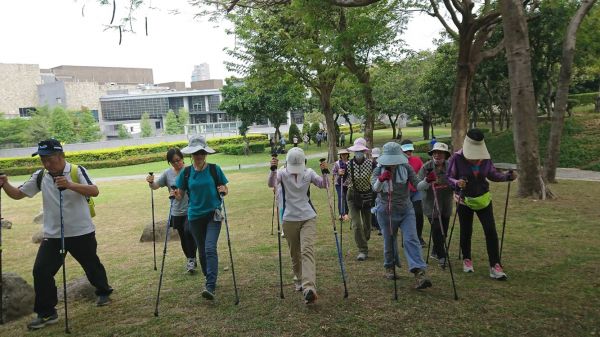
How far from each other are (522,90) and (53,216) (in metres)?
10.2

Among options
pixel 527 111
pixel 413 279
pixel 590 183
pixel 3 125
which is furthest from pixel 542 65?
pixel 3 125

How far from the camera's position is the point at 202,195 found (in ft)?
18.3

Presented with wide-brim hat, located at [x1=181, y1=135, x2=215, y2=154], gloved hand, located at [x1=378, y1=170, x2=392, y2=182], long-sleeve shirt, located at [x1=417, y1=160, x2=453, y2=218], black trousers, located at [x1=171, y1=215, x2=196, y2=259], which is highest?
wide-brim hat, located at [x1=181, y1=135, x2=215, y2=154]

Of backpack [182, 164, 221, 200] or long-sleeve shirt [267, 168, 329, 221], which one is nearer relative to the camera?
long-sleeve shirt [267, 168, 329, 221]

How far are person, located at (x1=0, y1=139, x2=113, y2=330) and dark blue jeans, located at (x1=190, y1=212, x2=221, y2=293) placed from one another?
120 centimetres

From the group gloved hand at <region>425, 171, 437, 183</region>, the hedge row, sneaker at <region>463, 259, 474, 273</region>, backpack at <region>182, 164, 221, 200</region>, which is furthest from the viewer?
the hedge row

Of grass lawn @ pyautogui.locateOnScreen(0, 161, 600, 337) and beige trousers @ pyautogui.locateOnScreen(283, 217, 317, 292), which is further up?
beige trousers @ pyautogui.locateOnScreen(283, 217, 317, 292)

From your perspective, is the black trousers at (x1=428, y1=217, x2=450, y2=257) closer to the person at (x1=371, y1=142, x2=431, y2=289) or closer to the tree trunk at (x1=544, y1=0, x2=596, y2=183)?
the person at (x1=371, y1=142, x2=431, y2=289)

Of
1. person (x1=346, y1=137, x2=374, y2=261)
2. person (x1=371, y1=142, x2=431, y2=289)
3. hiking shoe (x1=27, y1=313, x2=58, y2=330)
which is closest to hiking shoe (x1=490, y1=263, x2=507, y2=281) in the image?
person (x1=371, y1=142, x2=431, y2=289)

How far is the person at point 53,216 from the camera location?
195 inches

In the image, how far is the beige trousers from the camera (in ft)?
16.8

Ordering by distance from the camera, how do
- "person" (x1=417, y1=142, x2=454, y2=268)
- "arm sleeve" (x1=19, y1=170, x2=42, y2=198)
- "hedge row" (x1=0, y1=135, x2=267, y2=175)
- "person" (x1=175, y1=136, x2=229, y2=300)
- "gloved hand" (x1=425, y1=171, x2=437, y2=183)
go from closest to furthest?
"arm sleeve" (x1=19, y1=170, x2=42, y2=198)
"person" (x1=175, y1=136, x2=229, y2=300)
"gloved hand" (x1=425, y1=171, x2=437, y2=183)
"person" (x1=417, y1=142, x2=454, y2=268)
"hedge row" (x1=0, y1=135, x2=267, y2=175)

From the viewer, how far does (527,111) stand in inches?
432

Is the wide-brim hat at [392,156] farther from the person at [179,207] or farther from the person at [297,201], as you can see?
the person at [179,207]
